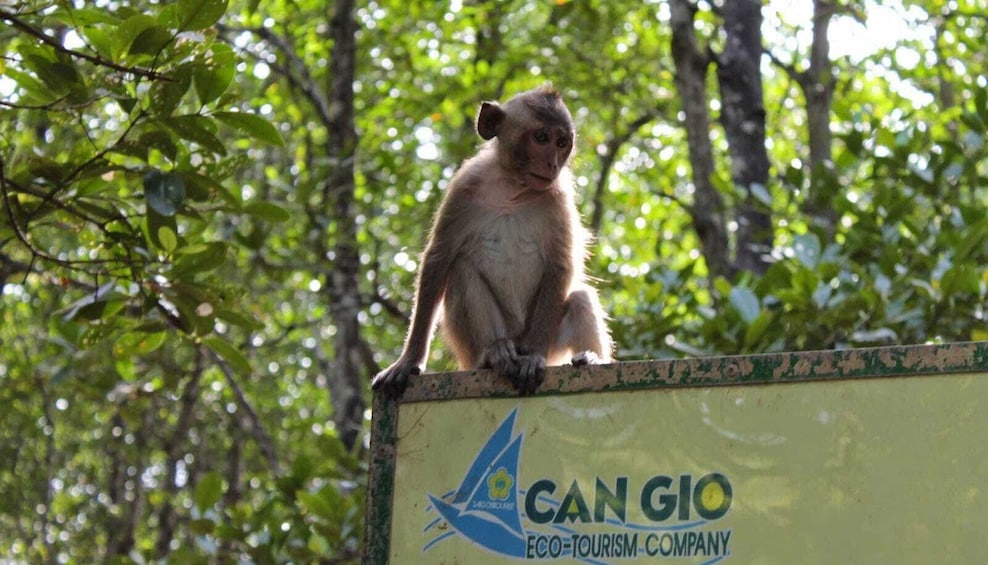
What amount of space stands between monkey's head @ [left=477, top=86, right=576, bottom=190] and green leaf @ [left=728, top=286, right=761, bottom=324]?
101 centimetres

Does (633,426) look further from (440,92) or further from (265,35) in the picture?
(440,92)

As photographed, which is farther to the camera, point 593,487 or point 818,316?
point 818,316

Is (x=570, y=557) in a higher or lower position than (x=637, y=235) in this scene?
lower

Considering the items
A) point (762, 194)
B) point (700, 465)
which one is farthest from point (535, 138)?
point (700, 465)

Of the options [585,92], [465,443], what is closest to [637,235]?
[585,92]

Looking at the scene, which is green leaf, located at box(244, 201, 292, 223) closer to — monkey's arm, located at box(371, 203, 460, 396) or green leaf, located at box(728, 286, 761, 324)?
monkey's arm, located at box(371, 203, 460, 396)

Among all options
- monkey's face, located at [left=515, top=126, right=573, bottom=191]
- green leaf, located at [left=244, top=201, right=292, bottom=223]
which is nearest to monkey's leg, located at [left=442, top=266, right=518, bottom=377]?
monkey's face, located at [left=515, top=126, right=573, bottom=191]

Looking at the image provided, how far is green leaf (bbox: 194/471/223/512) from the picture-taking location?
661 cm

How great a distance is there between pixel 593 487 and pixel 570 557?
16 cm

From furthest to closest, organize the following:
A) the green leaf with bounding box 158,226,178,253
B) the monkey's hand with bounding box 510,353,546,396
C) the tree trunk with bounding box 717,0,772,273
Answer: the tree trunk with bounding box 717,0,772,273 → the green leaf with bounding box 158,226,178,253 → the monkey's hand with bounding box 510,353,546,396

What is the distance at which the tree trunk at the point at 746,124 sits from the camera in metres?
7.77

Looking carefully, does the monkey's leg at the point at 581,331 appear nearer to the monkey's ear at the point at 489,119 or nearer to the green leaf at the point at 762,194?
the monkey's ear at the point at 489,119

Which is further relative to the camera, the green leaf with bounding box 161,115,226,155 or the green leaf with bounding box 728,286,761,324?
the green leaf with bounding box 728,286,761,324

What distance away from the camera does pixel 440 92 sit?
11.5 metres
